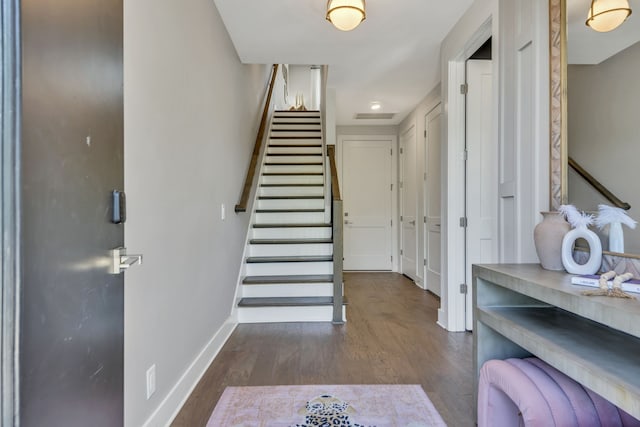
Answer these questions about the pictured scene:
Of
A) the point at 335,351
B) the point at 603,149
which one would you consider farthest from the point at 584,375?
the point at 335,351

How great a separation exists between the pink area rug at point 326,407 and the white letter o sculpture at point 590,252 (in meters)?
0.93

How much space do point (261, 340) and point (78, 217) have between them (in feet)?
6.89

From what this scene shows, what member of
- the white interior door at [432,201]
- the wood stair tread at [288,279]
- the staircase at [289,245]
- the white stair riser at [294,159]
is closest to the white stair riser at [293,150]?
the staircase at [289,245]

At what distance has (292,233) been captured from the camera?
394 cm

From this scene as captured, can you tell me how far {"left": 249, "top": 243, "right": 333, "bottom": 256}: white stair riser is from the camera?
3709 mm

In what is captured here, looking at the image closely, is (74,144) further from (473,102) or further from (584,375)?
(473,102)

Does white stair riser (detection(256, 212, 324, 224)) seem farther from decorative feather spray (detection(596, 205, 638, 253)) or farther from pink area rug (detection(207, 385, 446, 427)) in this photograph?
decorative feather spray (detection(596, 205, 638, 253))

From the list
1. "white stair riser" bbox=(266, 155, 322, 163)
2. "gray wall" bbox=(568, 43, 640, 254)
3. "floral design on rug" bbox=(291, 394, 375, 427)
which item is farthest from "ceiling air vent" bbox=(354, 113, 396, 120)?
"floral design on rug" bbox=(291, 394, 375, 427)

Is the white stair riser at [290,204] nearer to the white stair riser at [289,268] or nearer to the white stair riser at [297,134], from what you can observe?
the white stair riser at [289,268]

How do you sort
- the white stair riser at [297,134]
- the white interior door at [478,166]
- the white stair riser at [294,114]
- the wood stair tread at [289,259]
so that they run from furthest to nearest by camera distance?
the white stair riser at [294,114] < the white stair riser at [297,134] < the wood stair tread at [289,259] < the white interior door at [478,166]

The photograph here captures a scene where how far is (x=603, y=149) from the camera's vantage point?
1409 millimetres

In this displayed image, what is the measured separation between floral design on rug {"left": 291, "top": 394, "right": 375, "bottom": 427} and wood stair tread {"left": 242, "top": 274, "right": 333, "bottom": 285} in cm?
147

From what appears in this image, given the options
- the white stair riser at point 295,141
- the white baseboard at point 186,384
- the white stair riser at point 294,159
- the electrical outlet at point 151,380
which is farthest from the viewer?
the white stair riser at point 295,141

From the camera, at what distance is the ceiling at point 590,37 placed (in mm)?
1273
